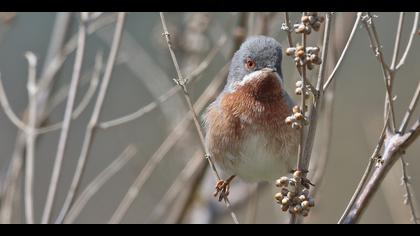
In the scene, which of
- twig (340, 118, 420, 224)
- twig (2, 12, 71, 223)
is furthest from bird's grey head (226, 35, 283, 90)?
twig (2, 12, 71, 223)

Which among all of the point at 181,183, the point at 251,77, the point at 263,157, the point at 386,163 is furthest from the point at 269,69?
the point at 181,183

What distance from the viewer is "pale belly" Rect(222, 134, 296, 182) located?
4312mm

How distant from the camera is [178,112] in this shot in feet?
21.4

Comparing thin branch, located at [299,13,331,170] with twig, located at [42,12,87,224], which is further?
twig, located at [42,12,87,224]

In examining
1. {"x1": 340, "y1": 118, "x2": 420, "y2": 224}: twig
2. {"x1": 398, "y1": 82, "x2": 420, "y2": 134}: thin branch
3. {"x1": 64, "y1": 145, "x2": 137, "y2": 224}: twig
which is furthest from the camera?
{"x1": 64, "y1": 145, "x2": 137, "y2": 224}: twig

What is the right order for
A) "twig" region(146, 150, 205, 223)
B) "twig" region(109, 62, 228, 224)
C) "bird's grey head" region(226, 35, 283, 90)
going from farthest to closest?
"twig" region(146, 150, 205, 223) < "twig" region(109, 62, 228, 224) < "bird's grey head" region(226, 35, 283, 90)

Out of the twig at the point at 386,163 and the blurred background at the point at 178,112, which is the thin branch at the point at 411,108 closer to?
the twig at the point at 386,163

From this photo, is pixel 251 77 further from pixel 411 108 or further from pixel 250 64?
pixel 411 108

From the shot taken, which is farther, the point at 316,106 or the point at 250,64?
the point at 250,64

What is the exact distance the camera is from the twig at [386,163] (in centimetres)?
355

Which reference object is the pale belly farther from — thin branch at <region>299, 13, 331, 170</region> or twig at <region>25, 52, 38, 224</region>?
twig at <region>25, 52, 38, 224</region>

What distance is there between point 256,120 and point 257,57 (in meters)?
0.39
